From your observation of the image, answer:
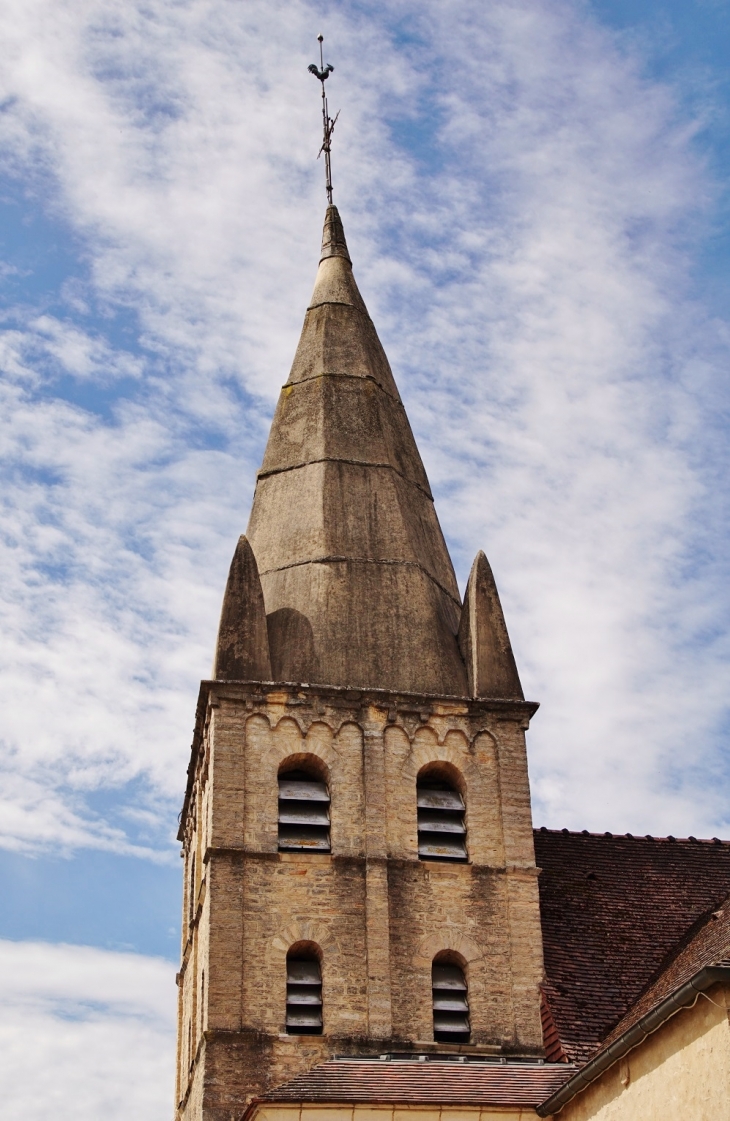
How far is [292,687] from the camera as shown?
24.6 m

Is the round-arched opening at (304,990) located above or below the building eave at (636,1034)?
above

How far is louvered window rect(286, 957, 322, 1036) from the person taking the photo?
2236 centimetres

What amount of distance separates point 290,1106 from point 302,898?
442 centimetres

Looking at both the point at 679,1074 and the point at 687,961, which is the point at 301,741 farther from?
the point at 679,1074

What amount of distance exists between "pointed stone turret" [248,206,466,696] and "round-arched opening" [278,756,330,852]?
1.49 metres

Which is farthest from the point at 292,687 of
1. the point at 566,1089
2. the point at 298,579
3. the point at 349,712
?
the point at 566,1089

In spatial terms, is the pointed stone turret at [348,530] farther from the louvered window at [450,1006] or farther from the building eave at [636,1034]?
the building eave at [636,1034]

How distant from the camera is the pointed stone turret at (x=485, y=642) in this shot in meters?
25.7

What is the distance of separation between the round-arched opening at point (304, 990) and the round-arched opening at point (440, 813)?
2240mm

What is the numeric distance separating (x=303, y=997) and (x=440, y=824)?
11.3ft

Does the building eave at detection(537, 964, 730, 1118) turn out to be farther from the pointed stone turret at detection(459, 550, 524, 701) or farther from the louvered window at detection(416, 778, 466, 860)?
the pointed stone turret at detection(459, 550, 524, 701)

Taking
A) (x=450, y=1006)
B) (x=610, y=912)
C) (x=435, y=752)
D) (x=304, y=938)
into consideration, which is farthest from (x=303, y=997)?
(x=610, y=912)

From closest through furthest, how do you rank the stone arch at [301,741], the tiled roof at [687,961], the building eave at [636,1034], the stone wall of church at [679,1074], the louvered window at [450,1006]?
the building eave at [636,1034], the stone wall of church at [679,1074], the tiled roof at [687,961], the louvered window at [450,1006], the stone arch at [301,741]

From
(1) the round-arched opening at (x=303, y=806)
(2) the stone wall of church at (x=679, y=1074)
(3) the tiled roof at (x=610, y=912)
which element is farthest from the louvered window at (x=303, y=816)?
(2) the stone wall of church at (x=679, y=1074)
